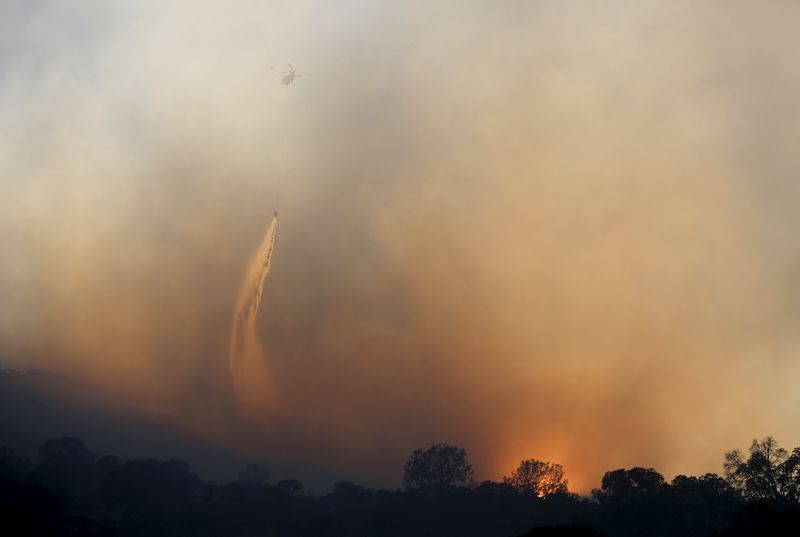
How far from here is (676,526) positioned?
5955 inches

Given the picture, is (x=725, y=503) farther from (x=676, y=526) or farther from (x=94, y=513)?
(x=94, y=513)

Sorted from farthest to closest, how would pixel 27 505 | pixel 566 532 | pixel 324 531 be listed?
pixel 324 531, pixel 27 505, pixel 566 532

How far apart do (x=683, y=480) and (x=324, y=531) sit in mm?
95957

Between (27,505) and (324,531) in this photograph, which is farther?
(324,531)

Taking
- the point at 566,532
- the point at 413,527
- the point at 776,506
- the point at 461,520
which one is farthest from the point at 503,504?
→ the point at 566,532

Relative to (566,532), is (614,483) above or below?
above

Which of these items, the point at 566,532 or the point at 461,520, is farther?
the point at 461,520

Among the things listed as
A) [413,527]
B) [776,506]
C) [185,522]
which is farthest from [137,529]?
[776,506]

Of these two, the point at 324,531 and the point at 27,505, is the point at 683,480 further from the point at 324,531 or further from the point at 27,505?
the point at 27,505

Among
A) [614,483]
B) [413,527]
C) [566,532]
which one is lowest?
[566,532]

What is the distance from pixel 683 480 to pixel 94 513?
526 feet

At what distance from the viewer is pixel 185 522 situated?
186500 mm

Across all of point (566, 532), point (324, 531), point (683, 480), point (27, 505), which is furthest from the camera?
point (324, 531)

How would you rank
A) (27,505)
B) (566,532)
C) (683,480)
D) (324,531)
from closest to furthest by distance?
(566,532) < (27,505) < (683,480) < (324,531)
